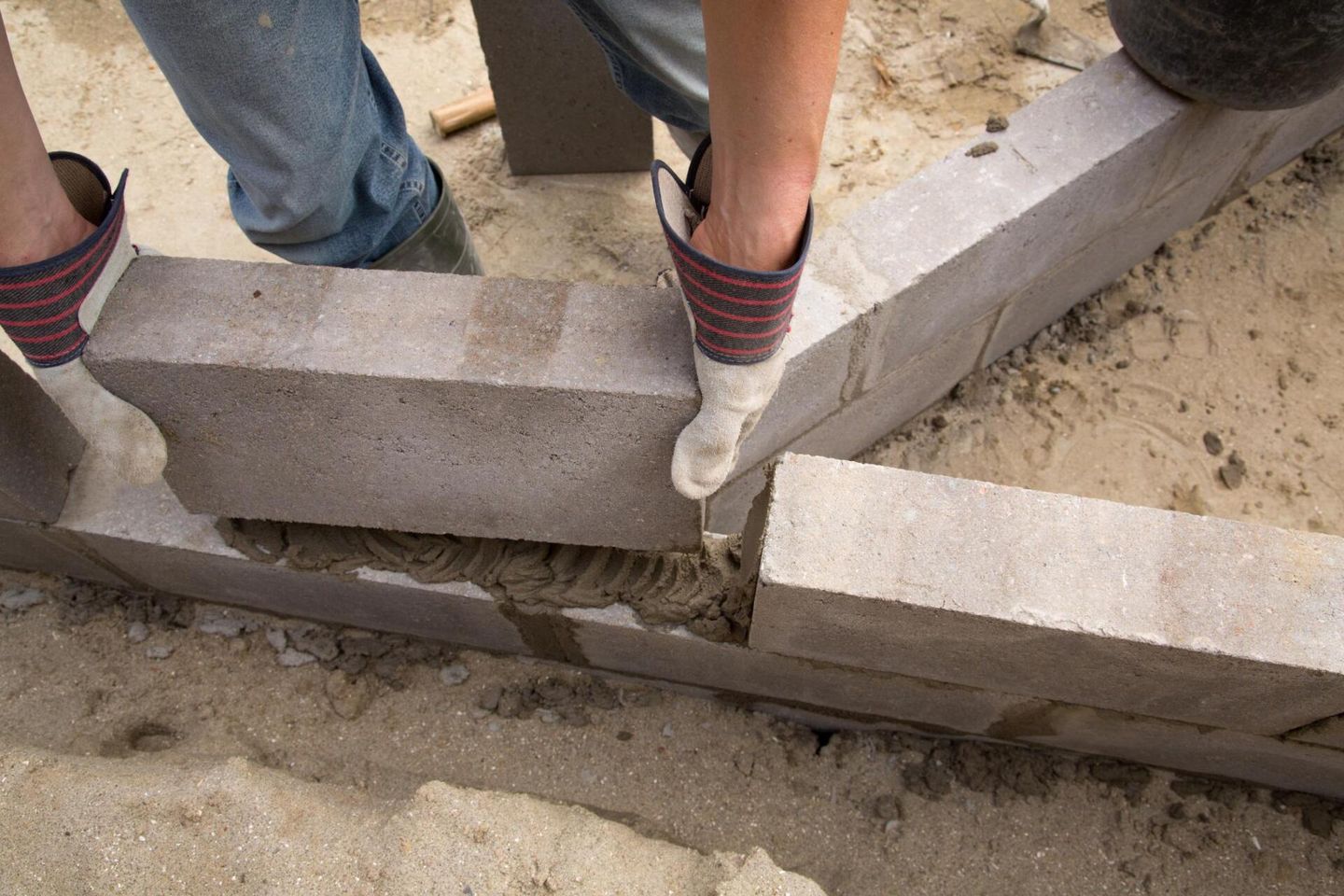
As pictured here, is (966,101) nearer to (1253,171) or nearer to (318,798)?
(1253,171)

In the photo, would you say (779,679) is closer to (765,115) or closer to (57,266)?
(765,115)

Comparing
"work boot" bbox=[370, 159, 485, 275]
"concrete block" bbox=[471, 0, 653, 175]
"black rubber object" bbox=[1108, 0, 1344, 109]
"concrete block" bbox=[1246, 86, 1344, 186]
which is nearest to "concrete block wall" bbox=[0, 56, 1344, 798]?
"black rubber object" bbox=[1108, 0, 1344, 109]

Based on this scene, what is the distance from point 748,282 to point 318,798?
1.47 metres

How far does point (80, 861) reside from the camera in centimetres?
170

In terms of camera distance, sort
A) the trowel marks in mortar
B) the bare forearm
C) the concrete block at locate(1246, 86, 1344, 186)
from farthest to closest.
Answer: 1. the concrete block at locate(1246, 86, 1344, 186)
2. the trowel marks in mortar
3. the bare forearm

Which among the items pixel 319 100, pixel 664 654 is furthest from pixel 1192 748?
pixel 319 100

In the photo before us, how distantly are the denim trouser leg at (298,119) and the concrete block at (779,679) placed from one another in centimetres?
108

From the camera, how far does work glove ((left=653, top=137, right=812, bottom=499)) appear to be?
50.8 inches

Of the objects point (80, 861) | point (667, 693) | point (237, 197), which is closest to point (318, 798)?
point (80, 861)

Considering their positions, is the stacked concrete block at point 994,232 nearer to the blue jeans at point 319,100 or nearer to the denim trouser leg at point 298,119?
the blue jeans at point 319,100

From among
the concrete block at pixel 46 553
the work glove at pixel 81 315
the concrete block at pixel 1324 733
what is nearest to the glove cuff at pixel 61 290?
the work glove at pixel 81 315

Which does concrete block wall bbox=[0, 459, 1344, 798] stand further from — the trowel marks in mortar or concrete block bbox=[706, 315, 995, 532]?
concrete block bbox=[706, 315, 995, 532]

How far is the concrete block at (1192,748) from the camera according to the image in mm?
2004

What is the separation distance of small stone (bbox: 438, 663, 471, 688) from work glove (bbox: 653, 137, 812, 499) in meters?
1.11
